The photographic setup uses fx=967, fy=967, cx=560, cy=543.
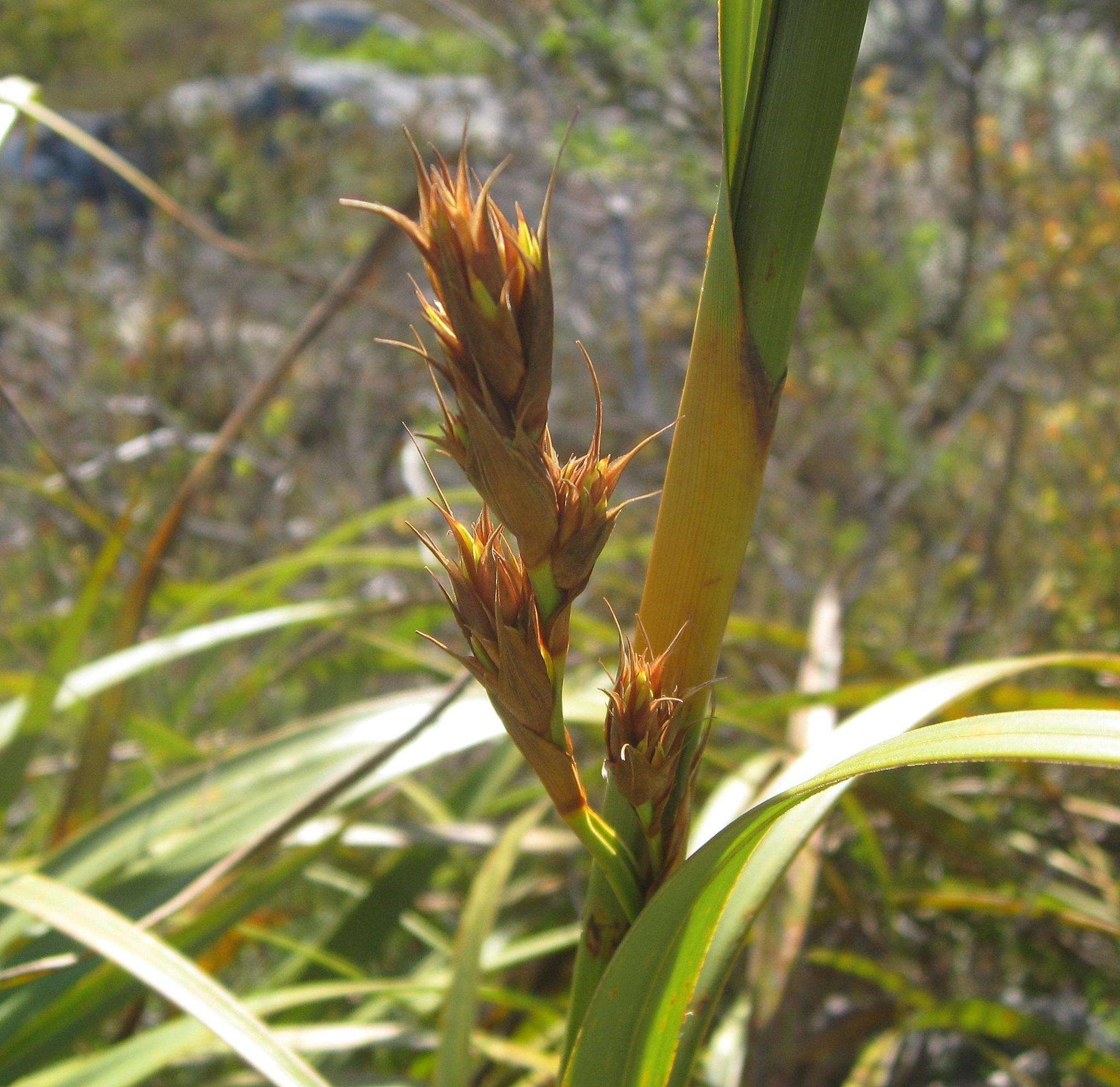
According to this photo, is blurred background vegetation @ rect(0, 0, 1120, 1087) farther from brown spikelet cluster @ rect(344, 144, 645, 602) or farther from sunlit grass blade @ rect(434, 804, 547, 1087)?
brown spikelet cluster @ rect(344, 144, 645, 602)

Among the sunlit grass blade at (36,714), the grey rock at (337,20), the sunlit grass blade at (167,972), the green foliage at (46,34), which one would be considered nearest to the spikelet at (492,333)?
the sunlit grass blade at (167,972)

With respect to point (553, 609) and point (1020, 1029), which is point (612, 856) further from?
point (1020, 1029)

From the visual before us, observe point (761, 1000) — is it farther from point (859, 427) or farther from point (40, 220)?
point (40, 220)

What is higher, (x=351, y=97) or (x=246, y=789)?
(x=351, y=97)

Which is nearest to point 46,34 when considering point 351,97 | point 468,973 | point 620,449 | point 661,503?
point 351,97

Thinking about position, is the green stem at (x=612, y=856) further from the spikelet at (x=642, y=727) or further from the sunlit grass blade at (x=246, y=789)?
the sunlit grass blade at (x=246, y=789)

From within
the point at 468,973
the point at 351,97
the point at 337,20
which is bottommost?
the point at 468,973
